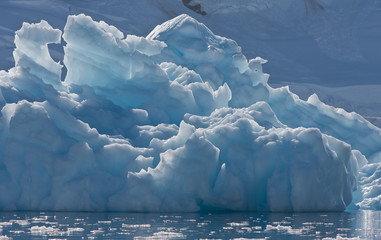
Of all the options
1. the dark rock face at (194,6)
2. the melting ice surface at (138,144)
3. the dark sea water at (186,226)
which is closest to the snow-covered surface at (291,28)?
the dark rock face at (194,6)

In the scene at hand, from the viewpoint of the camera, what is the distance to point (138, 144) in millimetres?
15930

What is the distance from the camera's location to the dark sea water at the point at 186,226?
1116cm

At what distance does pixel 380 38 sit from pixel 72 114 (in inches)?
871

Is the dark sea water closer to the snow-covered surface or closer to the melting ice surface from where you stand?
the melting ice surface

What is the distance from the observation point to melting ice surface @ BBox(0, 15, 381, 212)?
14664 millimetres

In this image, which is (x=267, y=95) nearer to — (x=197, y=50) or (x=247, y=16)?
(x=197, y=50)

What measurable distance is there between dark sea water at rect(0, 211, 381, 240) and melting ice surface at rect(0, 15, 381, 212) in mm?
432

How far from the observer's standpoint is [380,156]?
2025cm

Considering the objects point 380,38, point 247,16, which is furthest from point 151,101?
point 380,38

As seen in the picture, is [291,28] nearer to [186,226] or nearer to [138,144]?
[138,144]

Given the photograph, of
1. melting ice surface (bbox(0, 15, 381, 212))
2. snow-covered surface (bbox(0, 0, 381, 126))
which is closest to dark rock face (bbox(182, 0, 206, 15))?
snow-covered surface (bbox(0, 0, 381, 126))

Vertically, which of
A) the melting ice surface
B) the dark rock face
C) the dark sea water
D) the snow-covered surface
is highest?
the dark rock face

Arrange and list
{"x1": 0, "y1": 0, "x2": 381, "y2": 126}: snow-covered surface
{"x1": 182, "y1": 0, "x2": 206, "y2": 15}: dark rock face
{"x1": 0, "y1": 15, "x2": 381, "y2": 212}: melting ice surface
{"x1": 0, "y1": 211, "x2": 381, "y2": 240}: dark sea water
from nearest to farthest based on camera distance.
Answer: {"x1": 0, "y1": 211, "x2": 381, "y2": 240}: dark sea water, {"x1": 0, "y1": 15, "x2": 381, "y2": 212}: melting ice surface, {"x1": 0, "y1": 0, "x2": 381, "y2": 126}: snow-covered surface, {"x1": 182, "y1": 0, "x2": 206, "y2": 15}: dark rock face

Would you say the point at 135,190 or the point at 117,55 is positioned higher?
the point at 117,55
